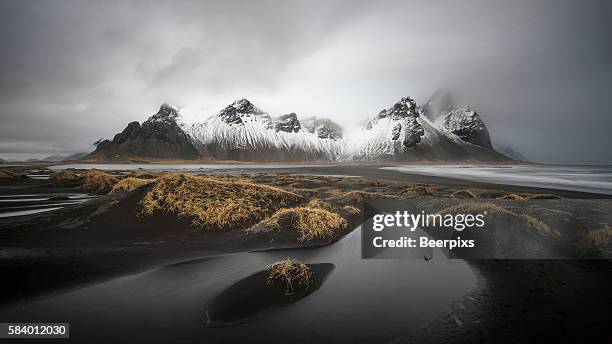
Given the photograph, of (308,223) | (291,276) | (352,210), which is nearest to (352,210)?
(352,210)

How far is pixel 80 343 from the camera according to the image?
19.9ft

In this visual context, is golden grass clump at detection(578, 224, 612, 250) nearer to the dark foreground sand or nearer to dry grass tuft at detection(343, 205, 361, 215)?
the dark foreground sand

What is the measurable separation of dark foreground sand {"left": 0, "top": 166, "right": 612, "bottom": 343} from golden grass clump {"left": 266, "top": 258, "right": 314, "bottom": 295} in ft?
7.18

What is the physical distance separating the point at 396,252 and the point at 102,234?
13.3 m

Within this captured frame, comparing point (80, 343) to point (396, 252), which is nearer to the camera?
point (80, 343)

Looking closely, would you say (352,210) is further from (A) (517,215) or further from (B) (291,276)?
(B) (291,276)

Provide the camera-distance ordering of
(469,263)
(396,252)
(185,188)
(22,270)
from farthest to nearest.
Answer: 1. (185,188)
2. (396,252)
3. (469,263)
4. (22,270)

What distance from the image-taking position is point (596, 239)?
475 inches

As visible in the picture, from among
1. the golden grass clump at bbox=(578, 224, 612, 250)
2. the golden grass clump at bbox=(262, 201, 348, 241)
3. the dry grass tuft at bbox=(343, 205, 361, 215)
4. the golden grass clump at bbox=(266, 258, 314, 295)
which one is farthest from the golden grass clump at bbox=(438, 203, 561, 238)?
the golden grass clump at bbox=(266, 258, 314, 295)

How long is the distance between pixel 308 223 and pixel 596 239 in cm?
1238

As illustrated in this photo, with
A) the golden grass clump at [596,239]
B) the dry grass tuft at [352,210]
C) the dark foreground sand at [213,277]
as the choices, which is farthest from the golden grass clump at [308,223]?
the golden grass clump at [596,239]

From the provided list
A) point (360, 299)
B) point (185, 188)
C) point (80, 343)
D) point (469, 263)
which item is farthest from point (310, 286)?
point (185, 188)

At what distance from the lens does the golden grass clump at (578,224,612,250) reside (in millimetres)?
11805

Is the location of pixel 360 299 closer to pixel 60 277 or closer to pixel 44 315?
pixel 44 315
